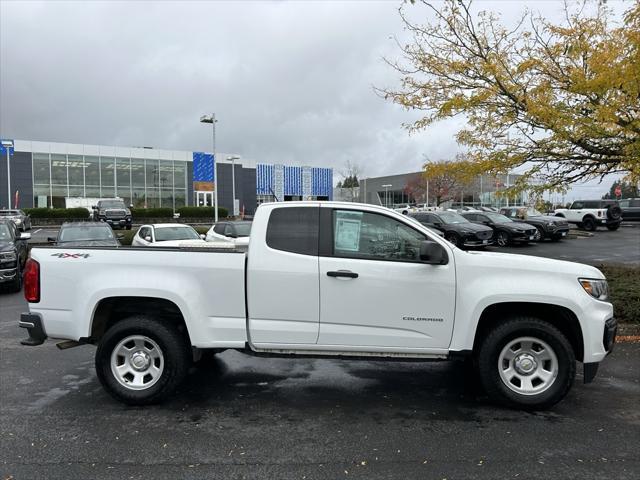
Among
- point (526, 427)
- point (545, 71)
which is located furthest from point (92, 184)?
point (526, 427)

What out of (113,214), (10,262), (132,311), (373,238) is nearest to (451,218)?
(10,262)

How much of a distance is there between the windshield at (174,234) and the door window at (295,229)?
445 inches

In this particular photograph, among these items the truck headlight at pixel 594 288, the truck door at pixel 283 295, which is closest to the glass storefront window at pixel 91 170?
the truck door at pixel 283 295

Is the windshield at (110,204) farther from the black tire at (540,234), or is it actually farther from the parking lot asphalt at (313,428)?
the parking lot asphalt at (313,428)

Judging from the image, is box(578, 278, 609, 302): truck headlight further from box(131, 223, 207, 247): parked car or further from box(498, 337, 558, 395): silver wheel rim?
box(131, 223, 207, 247): parked car

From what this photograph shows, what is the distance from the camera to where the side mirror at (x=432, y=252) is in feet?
14.7

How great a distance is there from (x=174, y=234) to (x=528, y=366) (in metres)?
13.0

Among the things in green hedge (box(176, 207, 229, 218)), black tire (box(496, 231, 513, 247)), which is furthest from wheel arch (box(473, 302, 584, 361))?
green hedge (box(176, 207, 229, 218))

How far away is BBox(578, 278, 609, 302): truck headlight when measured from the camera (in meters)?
4.70

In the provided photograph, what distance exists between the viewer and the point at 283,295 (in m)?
4.71

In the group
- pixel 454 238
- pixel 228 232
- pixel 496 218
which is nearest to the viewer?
pixel 228 232

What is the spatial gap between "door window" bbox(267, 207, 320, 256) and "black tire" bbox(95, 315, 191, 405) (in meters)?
1.31

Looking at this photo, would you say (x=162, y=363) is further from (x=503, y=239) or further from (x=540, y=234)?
(x=540, y=234)

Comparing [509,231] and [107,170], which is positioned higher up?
[107,170]
